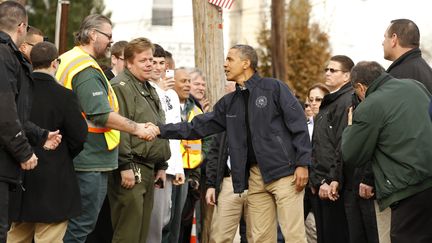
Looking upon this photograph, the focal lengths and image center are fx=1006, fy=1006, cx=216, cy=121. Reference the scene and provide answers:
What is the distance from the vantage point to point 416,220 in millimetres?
9062

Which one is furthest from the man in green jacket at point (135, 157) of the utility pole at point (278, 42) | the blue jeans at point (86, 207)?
the utility pole at point (278, 42)

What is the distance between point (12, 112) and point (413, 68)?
420 cm

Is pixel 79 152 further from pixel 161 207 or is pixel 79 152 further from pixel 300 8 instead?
pixel 300 8

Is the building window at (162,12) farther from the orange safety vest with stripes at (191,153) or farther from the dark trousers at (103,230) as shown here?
the dark trousers at (103,230)

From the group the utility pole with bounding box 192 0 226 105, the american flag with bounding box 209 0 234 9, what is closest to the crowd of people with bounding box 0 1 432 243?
the utility pole with bounding box 192 0 226 105

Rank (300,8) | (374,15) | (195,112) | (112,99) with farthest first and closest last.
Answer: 1. (374,15)
2. (300,8)
3. (195,112)
4. (112,99)

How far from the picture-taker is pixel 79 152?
30.0 ft

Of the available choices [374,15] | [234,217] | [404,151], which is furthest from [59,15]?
[374,15]

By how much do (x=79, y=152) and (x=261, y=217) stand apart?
89.6 inches

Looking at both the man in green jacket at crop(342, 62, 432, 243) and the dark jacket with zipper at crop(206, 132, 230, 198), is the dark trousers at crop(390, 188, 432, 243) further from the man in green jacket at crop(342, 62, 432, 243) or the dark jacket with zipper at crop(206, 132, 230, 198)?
the dark jacket with zipper at crop(206, 132, 230, 198)

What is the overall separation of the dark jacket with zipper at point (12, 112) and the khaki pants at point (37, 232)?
1078 millimetres

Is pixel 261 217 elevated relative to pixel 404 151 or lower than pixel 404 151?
lower

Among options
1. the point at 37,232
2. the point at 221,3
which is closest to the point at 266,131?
the point at 37,232

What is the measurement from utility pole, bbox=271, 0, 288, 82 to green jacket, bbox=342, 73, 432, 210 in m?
24.8
